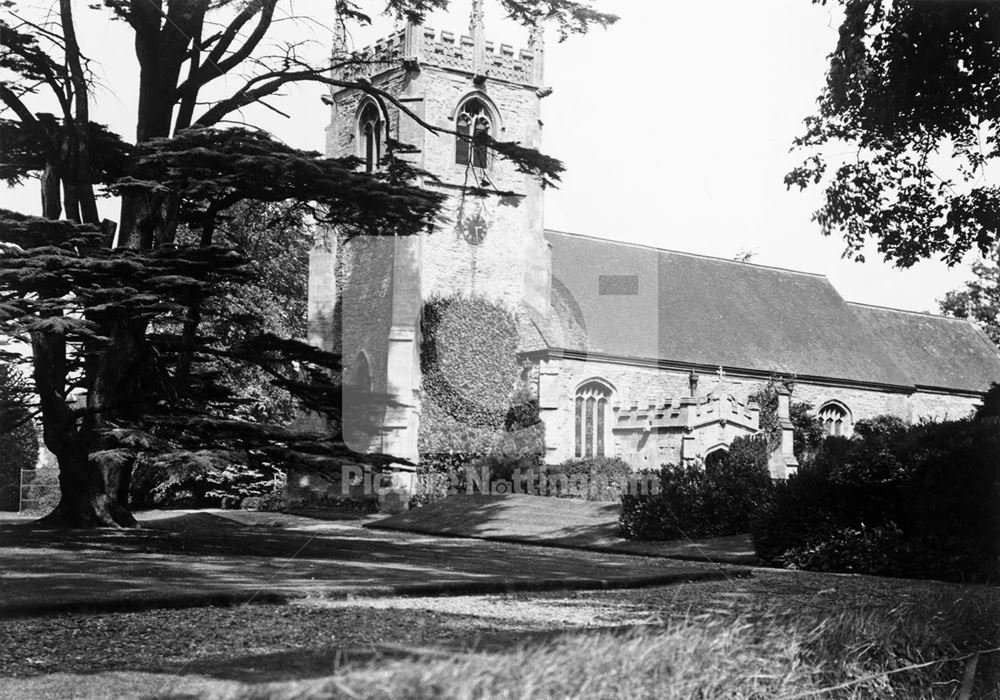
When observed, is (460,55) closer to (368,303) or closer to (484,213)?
(484,213)

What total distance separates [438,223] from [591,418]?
7.63 m

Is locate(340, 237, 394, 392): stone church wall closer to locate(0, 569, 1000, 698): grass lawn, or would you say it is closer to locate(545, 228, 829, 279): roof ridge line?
locate(545, 228, 829, 279): roof ridge line

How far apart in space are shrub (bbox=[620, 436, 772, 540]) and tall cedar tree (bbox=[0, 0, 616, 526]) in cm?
508

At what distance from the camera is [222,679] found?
Result: 3883mm

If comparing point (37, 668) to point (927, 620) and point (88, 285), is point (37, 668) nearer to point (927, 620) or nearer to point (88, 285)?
point (927, 620)

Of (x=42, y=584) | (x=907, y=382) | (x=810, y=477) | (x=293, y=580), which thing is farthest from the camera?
(x=907, y=382)

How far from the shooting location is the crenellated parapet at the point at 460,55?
1227 inches

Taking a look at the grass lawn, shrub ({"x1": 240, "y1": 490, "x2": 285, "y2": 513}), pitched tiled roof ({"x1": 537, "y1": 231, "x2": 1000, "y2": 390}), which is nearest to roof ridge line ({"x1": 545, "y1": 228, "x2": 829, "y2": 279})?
pitched tiled roof ({"x1": 537, "y1": 231, "x2": 1000, "y2": 390})

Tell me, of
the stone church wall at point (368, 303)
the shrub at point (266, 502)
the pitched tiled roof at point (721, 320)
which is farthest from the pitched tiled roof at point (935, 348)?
the shrub at point (266, 502)

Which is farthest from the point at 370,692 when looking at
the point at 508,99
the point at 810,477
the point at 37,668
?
the point at 508,99

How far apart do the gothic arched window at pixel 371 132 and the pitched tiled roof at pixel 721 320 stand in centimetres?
684

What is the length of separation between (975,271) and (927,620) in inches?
1855

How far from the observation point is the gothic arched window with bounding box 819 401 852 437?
38000 millimetres

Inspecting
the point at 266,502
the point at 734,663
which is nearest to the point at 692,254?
the point at 266,502
